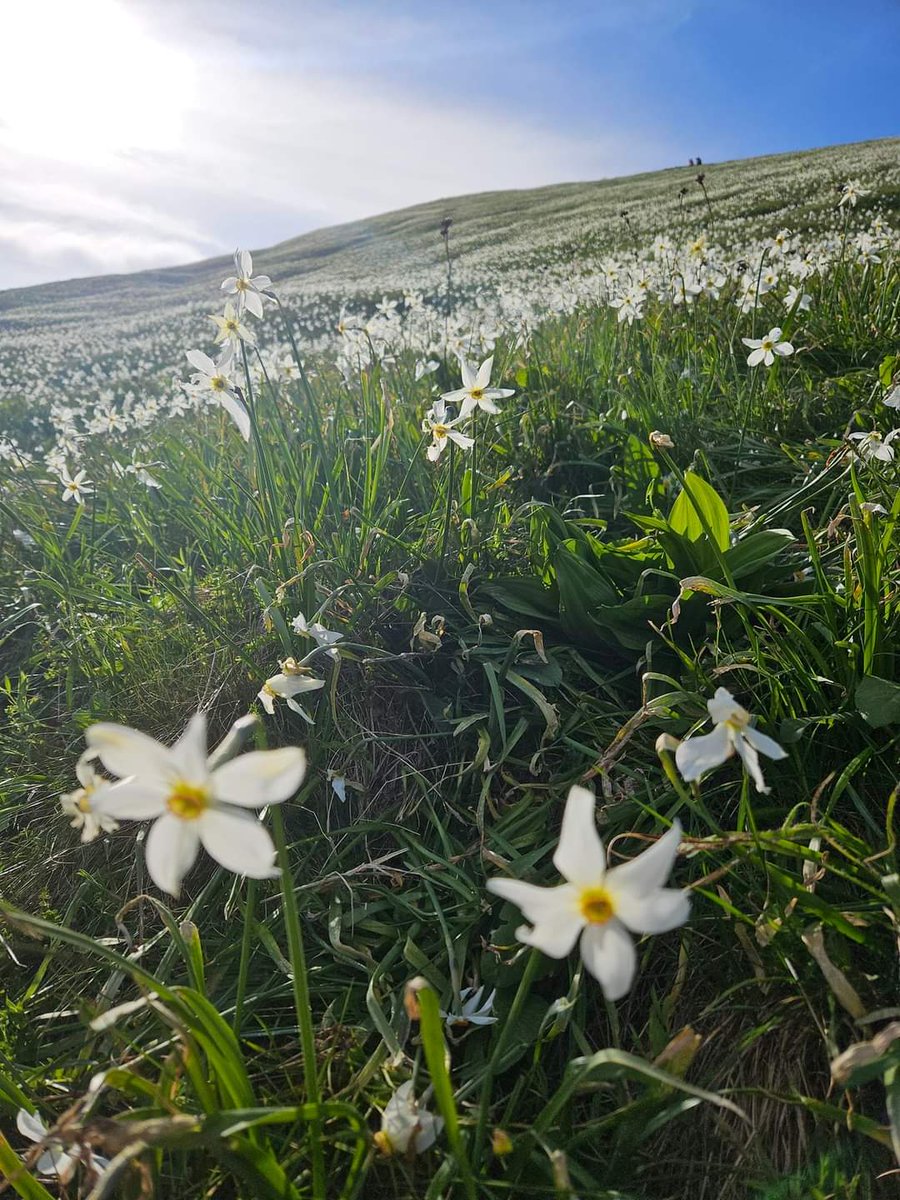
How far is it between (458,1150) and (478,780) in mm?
1051

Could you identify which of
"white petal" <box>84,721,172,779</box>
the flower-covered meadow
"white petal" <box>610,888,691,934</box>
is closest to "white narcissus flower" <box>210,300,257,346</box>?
the flower-covered meadow

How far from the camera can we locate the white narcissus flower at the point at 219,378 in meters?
2.25

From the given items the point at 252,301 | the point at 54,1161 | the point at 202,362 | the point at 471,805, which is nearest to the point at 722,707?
the point at 471,805

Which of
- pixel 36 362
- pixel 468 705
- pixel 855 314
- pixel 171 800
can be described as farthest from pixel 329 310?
pixel 171 800

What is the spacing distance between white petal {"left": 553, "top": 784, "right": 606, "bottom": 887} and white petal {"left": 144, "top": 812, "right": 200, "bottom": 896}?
40cm

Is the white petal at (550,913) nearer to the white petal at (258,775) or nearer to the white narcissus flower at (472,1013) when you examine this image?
Result: the white petal at (258,775)

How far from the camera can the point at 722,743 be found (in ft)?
3.89

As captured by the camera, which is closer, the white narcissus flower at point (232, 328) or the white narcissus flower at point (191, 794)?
the white narcissus flower at point (191, 794)

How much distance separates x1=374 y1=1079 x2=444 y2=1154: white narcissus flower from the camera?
122cm

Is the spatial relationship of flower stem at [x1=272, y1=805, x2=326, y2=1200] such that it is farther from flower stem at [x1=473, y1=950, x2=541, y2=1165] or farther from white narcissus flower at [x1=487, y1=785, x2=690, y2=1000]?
white narcissus flower at [x1=487, y1=785, x2=690, y2=1000]

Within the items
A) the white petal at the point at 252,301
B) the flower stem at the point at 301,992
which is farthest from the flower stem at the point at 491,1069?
the white petal at the point at 252,301

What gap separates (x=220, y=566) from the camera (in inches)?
113

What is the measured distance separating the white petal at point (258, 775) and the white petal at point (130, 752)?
67mm

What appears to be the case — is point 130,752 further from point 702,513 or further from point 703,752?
point 702,513
